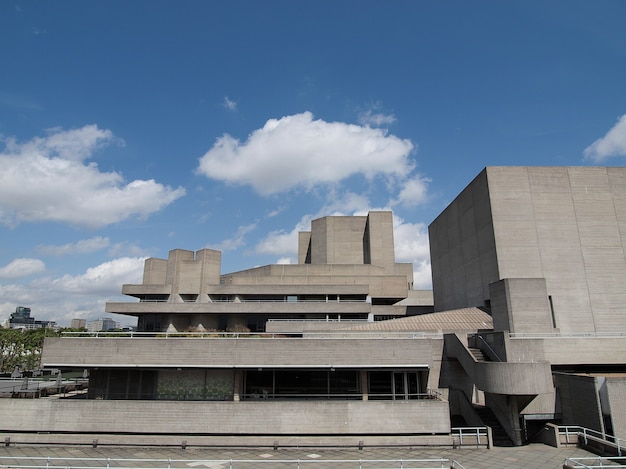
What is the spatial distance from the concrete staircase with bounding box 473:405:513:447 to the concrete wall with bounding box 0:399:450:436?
3.35 meters

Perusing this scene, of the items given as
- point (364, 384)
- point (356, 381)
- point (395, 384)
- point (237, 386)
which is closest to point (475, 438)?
point (395, 384)

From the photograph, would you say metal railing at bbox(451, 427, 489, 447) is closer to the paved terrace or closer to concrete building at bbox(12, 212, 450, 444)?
the paved terrace

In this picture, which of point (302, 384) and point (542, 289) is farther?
point (542, 289)

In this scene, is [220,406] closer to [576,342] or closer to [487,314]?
[576,342]

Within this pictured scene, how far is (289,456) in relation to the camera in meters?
18.4

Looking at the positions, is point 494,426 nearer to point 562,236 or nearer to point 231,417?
point 231,417

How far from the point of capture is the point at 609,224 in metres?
38.8

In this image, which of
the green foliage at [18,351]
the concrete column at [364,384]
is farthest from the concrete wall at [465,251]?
the green foliage at [18,351]

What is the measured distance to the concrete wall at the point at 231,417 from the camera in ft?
64.8

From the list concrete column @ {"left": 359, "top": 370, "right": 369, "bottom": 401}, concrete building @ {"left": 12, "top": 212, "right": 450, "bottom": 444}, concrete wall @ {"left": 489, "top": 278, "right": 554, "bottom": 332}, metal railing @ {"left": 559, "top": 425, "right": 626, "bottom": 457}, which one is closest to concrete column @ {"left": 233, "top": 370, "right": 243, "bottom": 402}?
concrete building @ {"left": 12, "top": 212, "right": 450, "bottom": 444}

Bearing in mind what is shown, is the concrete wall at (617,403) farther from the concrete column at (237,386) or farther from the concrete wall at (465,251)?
the concrete wall at (465,251)

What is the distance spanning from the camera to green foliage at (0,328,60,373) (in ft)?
201

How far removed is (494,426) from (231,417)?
14.0 m

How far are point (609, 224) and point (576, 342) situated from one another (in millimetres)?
20673
